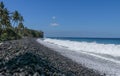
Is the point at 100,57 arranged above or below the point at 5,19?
below

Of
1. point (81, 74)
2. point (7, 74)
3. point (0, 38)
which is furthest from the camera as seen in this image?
point (0, 38)

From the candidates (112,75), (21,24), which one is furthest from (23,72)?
(21,24)

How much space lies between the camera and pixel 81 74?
1097cm

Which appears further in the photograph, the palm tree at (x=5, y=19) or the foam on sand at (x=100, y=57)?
the palm tree at (x=5, y=19)

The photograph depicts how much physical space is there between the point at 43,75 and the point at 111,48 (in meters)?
Result: 24.5

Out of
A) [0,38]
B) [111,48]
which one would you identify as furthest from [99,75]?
[0,38]

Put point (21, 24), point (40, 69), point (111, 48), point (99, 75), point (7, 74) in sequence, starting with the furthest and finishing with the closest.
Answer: point (21, 24)
point (111, 48)
point (99, 75)
point (40, 69)
point (7, 74)

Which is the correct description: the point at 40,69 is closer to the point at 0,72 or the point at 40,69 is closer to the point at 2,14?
the point at 0,72

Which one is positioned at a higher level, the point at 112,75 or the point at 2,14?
the point at 2,14

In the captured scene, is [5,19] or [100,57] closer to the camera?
[100,57]

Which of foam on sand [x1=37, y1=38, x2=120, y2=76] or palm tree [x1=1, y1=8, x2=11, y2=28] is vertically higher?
palm tree [x1=1, y1=8, x2=11, y2=28]

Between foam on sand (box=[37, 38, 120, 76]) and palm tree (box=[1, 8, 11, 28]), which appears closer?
foam on sand (box=[37, 38, 120, 76])

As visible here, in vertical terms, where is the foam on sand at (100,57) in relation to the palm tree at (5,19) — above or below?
below

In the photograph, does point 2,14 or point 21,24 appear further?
point 21,24
